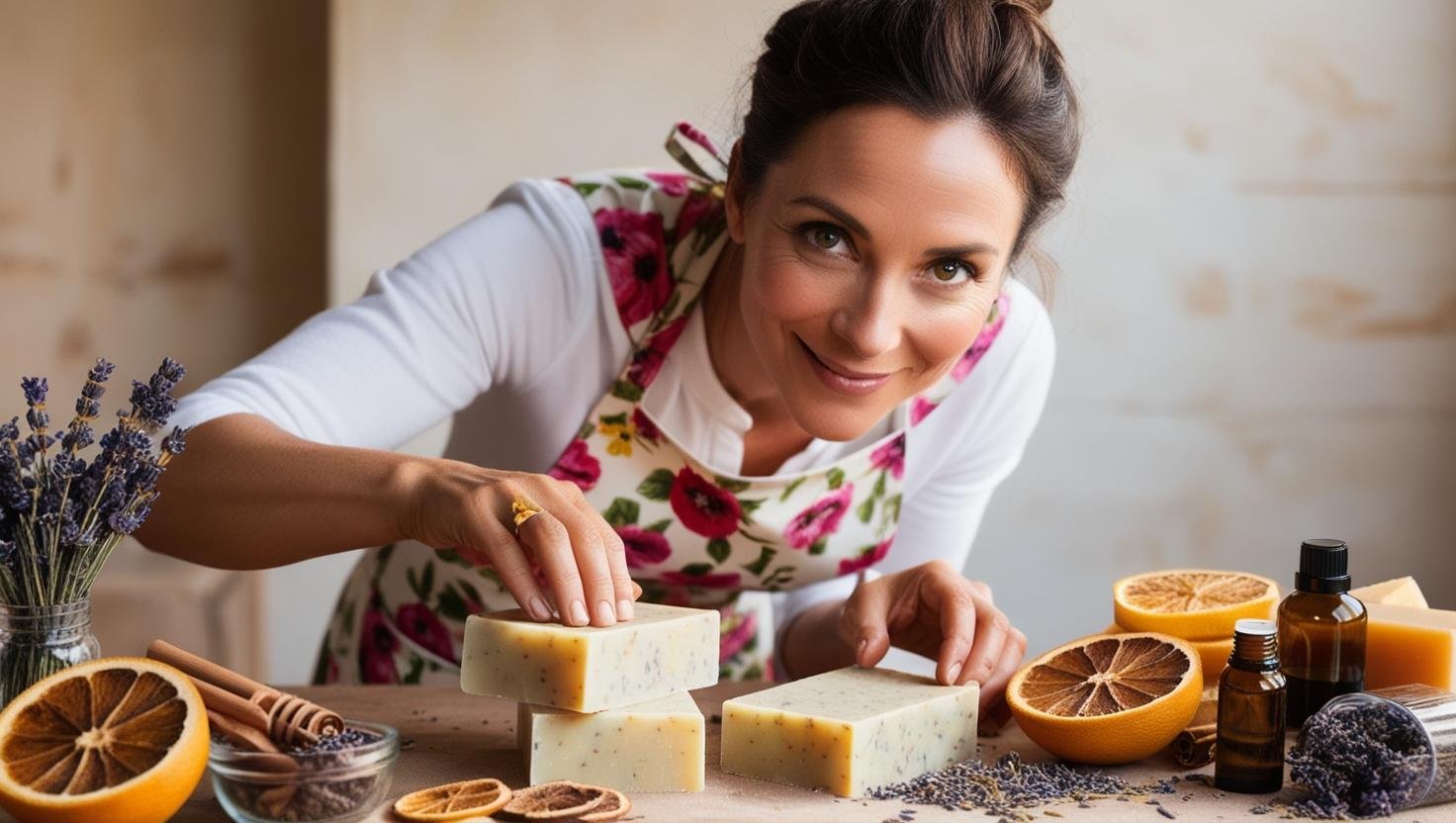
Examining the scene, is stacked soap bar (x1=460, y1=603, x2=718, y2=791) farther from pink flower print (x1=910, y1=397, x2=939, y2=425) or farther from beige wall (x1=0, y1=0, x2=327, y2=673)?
beige wall (x1=0, y1=0, x2=327, y2=673)

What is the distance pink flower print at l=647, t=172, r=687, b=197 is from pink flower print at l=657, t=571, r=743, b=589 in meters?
0.49

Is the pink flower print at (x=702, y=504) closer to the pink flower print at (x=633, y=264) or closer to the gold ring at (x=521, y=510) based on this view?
the pink flower print at (x=633, y=264)

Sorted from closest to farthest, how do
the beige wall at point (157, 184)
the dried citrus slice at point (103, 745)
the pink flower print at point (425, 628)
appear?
the dried citrus slice at point (103, 745) < the pink flower print at point (425, 628) < the beige wall at point (157, 184)

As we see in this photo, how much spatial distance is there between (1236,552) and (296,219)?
2383mm

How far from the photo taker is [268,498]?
4.78 ft

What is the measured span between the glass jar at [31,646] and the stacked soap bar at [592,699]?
12.8 inches

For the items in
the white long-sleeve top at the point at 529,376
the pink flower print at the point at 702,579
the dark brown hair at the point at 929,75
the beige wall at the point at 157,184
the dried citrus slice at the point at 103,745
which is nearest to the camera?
the dried citrus slice at the point at 103,745

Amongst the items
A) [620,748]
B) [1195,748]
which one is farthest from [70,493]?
[1195,748]

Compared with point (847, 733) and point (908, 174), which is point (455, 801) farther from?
point (908, 174)

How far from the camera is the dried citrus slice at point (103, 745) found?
106 cm

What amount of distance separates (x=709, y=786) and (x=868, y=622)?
32 centimetres

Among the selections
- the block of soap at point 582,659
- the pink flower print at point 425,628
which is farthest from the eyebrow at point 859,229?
→ the pink flower print at point 425,628

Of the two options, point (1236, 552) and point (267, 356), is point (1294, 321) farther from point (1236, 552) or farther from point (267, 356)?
point (267, 356)

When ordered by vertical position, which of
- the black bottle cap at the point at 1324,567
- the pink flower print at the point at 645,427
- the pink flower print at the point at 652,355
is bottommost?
the black bottle cap at the point at 1324,567
